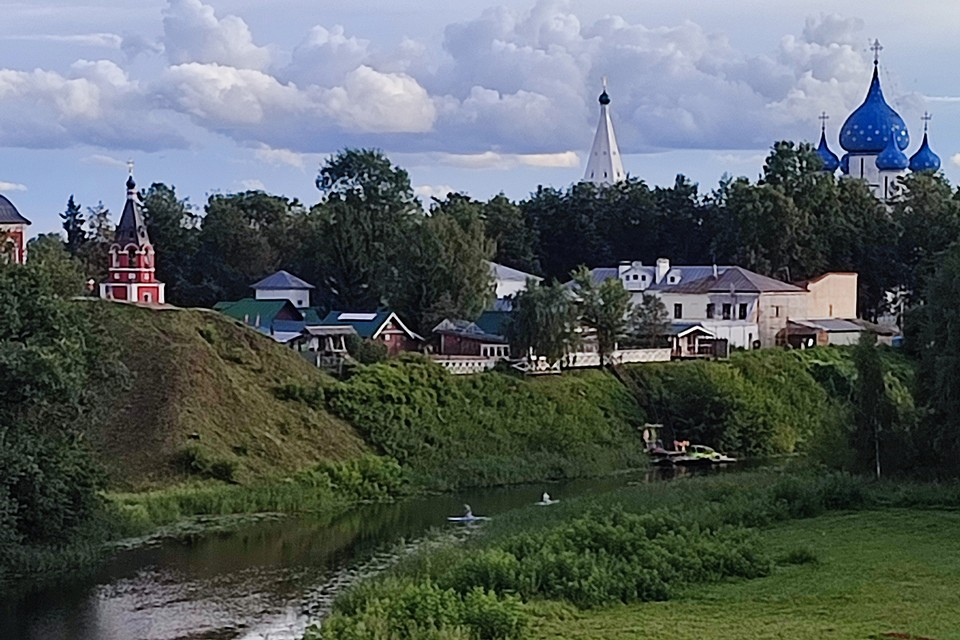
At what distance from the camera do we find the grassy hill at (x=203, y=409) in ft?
136

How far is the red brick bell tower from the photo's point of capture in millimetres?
59156

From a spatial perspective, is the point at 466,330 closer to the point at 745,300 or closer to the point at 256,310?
the point at 256,310

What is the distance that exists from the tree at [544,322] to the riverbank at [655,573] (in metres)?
21.3

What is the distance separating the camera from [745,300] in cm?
6569

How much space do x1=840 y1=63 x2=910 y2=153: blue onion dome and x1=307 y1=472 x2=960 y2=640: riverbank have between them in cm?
5406

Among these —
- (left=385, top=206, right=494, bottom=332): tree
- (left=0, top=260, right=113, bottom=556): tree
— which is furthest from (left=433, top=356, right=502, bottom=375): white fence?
(left=0, top=260, right=113, bottom=556): tree

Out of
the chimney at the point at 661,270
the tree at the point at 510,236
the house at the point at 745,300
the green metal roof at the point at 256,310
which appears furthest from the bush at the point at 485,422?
the tree at the point at 510,236

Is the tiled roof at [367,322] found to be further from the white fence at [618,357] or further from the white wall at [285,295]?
the white wall at [285,295]

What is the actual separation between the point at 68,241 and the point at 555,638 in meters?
67.9

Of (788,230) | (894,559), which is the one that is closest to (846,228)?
(788,230)

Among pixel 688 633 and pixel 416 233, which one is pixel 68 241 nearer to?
pixel 416 233

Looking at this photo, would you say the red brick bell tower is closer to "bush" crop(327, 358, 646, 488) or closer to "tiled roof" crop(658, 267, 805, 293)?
"bush" crop(327, 358, 646, 488)

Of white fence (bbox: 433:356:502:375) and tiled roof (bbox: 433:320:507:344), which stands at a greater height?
tiled roof (bbox: 433:320:507:344)

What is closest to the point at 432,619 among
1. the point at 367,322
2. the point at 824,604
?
the point at 824,604
